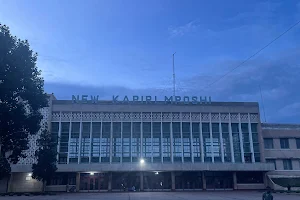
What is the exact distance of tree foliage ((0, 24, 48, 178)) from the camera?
21578 mm

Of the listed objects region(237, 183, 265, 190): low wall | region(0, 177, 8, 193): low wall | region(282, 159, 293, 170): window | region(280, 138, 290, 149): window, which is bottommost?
region(237, 183, 265, 190): low wall

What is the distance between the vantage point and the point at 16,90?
74.0 ft

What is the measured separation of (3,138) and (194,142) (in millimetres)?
32218

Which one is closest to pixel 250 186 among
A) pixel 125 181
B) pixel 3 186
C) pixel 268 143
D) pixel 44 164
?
pixel 268 143

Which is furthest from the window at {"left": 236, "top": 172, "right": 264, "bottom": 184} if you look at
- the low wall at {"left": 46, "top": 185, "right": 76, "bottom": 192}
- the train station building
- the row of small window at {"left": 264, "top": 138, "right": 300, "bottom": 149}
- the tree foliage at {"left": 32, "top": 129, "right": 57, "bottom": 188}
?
the tree foliage at {"left": 32, "top": 129, "right": 57, "bottom": 188}

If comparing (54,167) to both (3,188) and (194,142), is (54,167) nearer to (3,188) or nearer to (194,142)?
(3,188)

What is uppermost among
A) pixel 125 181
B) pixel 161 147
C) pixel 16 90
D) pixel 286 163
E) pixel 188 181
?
pixel 16 90

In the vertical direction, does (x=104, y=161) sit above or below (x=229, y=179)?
above

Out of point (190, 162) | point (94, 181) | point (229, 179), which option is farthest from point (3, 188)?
point (229, 179)

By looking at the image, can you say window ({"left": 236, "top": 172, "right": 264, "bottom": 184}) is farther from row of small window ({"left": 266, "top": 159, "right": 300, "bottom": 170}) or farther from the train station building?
row of small window ({"left": 266, "top": 159, "right": 300, "bottom": 170})

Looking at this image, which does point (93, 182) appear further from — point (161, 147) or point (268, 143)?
point (268, 143)

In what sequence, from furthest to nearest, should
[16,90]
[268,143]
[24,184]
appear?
[268,143]
[24,184]
[16,90]

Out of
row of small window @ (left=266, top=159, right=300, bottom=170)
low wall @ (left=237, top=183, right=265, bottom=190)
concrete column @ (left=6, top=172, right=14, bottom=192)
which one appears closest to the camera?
concrete column @ (left=6, top=172, right=14, bottom=192)

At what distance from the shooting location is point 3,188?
42.8 metres
